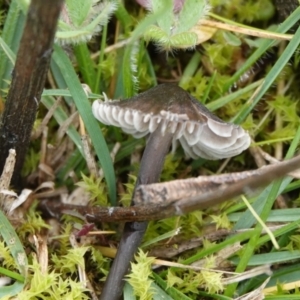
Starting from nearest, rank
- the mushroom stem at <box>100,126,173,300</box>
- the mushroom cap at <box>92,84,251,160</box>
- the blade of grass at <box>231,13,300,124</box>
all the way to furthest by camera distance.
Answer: the mushroom cap at <box>92,84,251,160</box>
the mushroom stem at <box>100,126,173,300</box>
the blade of grass at <box>231,13,300,124</box>

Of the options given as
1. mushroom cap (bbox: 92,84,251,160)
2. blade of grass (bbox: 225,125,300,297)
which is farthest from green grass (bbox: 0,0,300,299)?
mushroom cap (bbox: 92,84,251,160)

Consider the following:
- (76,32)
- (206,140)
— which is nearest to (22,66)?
(76,32)

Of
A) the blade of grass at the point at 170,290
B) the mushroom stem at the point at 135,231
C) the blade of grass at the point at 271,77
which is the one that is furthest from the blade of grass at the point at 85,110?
the blade of grass at the point at 271,77

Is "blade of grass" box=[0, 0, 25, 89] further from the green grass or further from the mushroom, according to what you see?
the mushroom

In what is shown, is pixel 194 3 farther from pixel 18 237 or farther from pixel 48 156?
pixel 18 237

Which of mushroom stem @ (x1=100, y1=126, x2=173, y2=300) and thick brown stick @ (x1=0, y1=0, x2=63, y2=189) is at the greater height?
thick brown stick @ (x1=0, y1=0, x2=63, y2=189)

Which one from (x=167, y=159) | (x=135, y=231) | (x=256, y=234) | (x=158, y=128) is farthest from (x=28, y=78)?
(x=256, y=234)

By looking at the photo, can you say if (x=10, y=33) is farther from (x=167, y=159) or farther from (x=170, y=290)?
(x=170, y=290)

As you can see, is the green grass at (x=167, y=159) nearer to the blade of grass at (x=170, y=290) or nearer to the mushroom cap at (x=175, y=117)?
the blade of grass at (x=170, y=290)
